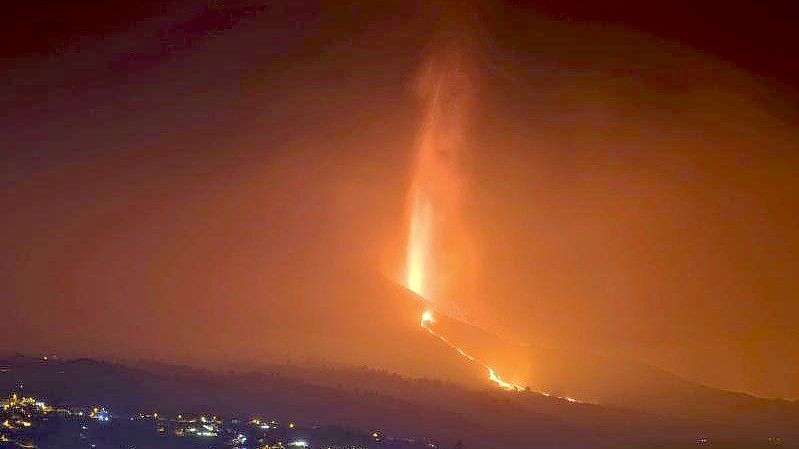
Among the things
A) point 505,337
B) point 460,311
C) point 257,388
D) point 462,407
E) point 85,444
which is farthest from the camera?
point 460,311

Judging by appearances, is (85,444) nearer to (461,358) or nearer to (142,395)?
(142,395)

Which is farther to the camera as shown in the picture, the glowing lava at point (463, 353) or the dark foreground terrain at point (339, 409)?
the glowing lava at point (463, 353)

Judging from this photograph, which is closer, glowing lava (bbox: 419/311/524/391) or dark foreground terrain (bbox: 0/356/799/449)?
dark foreground terrain (bbox: 0/356/799/449)

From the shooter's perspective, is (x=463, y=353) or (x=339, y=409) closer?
(x=339, y=409)

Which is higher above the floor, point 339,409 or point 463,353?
point 463,353

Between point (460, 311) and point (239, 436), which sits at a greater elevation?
point (460, 311)

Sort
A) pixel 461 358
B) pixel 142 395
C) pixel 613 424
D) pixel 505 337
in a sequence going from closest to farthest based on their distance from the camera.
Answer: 1. pixel 142 395
2. pixel 613 424
3. pixel 461 358
4. pixel 505 337

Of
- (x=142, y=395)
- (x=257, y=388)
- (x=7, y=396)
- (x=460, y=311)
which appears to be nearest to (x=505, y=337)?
(x=460, y=311)

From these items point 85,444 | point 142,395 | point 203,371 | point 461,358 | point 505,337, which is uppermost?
point 505,337

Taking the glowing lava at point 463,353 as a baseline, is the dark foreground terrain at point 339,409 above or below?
below

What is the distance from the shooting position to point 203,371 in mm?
40469

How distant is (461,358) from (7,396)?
2467cm

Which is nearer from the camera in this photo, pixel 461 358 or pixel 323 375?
pixel 323 375

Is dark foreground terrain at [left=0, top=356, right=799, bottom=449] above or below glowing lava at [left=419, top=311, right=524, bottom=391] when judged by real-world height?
below
